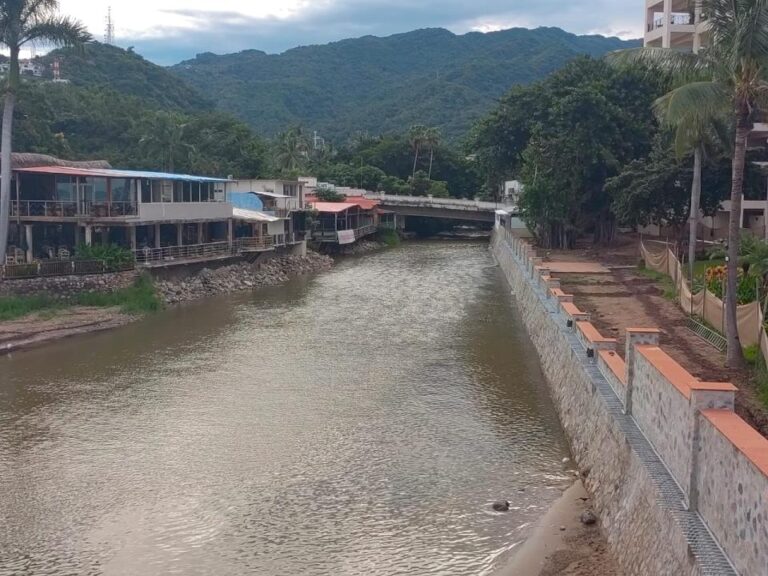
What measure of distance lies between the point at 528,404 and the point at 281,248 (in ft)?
103

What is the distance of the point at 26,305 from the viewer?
29297 millimetres

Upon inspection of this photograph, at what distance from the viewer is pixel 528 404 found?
63.2 ft

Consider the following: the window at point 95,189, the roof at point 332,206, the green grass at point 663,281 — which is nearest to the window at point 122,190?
the window at point 95,189

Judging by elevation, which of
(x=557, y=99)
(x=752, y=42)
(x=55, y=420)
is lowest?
(x=55, y=420)

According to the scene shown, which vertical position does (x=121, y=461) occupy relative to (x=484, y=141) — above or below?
below

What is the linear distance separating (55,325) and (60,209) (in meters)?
8.28

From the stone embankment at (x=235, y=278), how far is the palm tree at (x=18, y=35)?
7257 millimetres

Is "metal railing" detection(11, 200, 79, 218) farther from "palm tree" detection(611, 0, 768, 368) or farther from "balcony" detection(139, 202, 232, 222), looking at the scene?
"palm tree" detection(611, 0, 768, 368)

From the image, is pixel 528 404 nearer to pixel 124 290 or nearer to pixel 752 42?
pixel 752 42

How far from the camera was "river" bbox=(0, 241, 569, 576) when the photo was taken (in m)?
12.1

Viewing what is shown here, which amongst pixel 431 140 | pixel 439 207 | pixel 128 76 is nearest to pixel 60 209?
pixel 439 207

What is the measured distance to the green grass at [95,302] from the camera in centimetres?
2888

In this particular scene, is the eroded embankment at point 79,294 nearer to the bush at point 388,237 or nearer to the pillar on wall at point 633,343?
the pillar on wall at point 633,343

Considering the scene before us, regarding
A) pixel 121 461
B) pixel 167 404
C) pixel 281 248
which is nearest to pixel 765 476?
pixel 121 461
